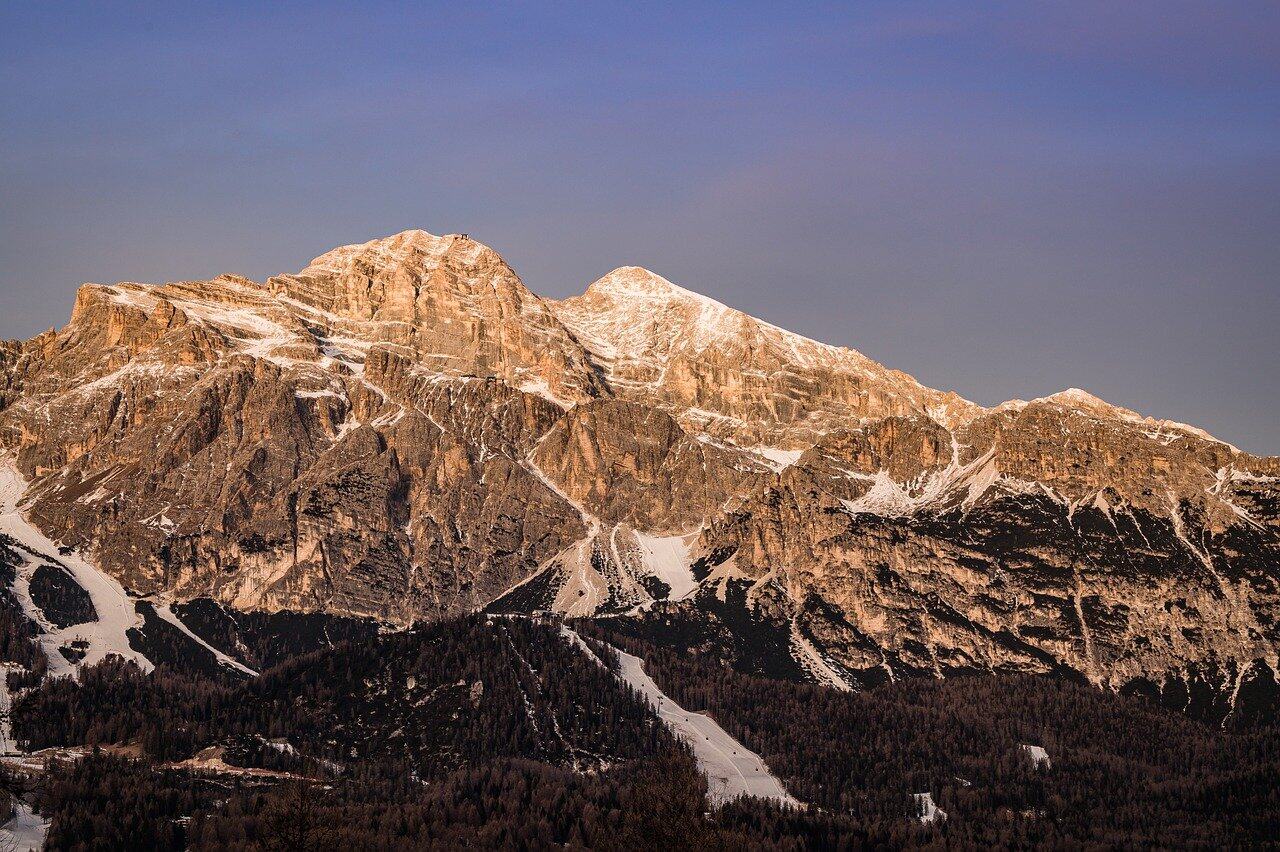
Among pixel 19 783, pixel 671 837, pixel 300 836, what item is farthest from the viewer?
pixel 671 837

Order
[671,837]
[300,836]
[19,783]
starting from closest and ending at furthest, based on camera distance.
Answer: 1. [19,783]
2. [300,836]
3. [671,837]

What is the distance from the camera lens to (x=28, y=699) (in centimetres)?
9088

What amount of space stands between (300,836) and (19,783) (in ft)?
230

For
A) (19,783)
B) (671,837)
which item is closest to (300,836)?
(671,837)

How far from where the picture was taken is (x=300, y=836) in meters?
154

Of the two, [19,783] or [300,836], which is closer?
[19,783]

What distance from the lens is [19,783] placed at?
85938mm

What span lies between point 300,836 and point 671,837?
57580mm

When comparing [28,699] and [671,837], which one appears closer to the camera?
[28,699]

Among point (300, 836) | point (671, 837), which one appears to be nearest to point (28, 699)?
point (300, 836)

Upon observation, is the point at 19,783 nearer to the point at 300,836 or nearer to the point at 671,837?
the point at 300,836

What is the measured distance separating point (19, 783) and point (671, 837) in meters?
122

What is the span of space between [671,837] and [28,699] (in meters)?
119

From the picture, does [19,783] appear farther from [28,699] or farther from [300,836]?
[300,836]
